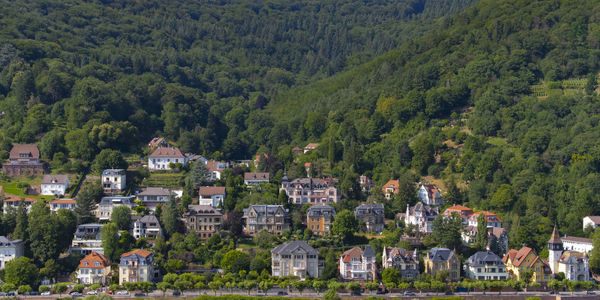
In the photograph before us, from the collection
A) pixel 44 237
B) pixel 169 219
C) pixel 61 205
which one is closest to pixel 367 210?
pixel 169 219

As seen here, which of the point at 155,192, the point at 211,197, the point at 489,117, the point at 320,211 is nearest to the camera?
the point at 320,211

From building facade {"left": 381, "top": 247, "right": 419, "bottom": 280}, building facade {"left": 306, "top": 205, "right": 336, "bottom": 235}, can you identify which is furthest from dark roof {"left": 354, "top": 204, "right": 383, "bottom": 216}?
building facade {"left": 381, "top": 247, "right": 419, "bottom": 280}

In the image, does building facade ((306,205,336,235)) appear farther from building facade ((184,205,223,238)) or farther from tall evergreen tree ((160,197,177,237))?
tall evergreen tree ((160,197,177,237))

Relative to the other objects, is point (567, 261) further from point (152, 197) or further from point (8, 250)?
point (8, 250)

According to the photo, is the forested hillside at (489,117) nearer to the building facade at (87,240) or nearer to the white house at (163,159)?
the white house at (163,159)

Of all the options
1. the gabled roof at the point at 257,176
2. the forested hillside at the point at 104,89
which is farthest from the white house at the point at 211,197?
the forested hillside at the point at 104,89

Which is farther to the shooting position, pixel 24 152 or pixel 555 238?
pixel 24 152
